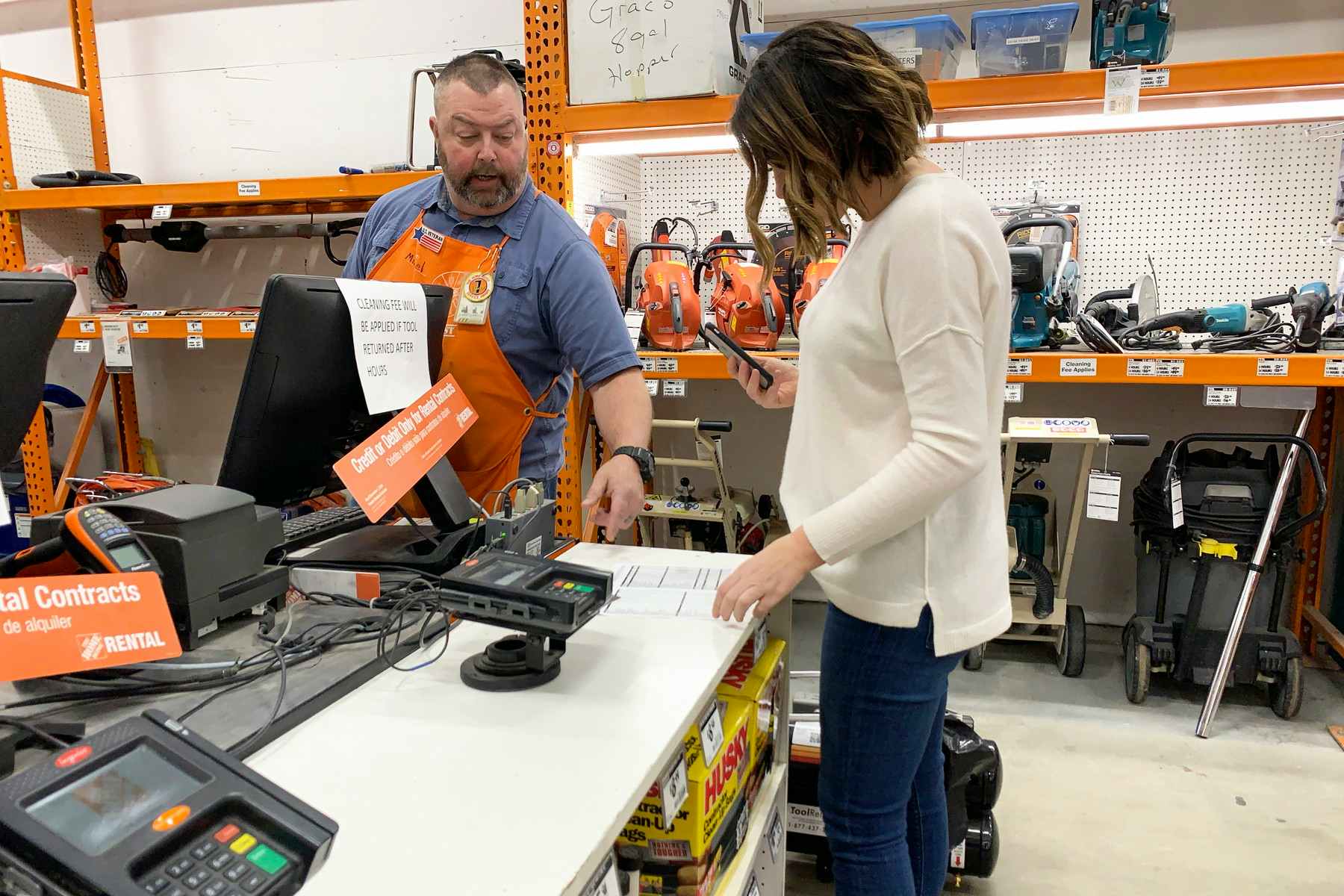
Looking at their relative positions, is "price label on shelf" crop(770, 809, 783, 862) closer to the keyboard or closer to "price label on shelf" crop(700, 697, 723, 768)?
"price label on shelf" crop(700, 697, 723, 768)

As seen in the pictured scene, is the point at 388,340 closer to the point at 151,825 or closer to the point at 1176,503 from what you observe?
the point at 151,825

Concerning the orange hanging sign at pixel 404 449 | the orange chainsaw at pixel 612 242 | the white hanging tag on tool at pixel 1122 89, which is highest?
the white hanging tag on tool at pixel 1122 89

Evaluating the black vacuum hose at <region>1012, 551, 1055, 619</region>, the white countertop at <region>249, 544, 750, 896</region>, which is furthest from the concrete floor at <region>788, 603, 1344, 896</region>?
the white countertop at <region>249, 544, 750, 896</region>

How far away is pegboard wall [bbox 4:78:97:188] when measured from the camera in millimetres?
3582

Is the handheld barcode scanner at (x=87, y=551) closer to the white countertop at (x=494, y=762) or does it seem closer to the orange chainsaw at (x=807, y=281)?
the white countertop at (x=494, y=762)

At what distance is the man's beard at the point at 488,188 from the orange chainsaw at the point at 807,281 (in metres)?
1.34

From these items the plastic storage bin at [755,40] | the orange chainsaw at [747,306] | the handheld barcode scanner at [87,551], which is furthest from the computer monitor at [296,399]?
the orange chainsaw at [747,306]

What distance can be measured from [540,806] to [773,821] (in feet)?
3.01

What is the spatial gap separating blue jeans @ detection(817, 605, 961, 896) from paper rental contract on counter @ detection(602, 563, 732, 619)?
8.0 inches

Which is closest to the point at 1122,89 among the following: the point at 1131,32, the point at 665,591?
the point at 1131,32

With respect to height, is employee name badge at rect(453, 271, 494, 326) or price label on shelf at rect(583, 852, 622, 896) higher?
employee name badge at rect(453, 271, 494, 326)

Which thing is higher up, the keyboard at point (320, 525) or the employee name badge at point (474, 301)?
the employee name badge at point (474, 301)

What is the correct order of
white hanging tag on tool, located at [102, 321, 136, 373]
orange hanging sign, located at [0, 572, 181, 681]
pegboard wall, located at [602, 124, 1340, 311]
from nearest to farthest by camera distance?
orange hanging sign, located at [0, 572, 181, 681] < pegboard wall, located at [602, 124, 1340, 311] < white hanging tag on tool, located at [102, 321, 136, 373]

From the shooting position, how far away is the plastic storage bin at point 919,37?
245 centimetres
